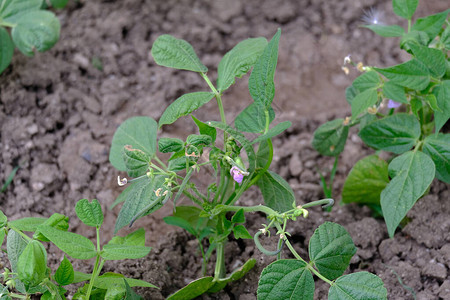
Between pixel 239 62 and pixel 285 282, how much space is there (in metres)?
0.64

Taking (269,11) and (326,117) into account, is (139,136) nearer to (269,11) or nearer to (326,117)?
(326,117)

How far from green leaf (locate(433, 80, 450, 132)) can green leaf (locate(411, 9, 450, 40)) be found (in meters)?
0.19

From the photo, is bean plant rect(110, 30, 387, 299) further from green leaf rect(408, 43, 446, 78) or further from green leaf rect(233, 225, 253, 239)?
green leaf rect(408, 43, 446, 78)

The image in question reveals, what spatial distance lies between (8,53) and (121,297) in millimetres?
1241

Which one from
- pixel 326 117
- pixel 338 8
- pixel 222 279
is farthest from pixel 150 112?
pixel 338 8

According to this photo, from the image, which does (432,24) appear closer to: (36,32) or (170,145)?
(170,145)

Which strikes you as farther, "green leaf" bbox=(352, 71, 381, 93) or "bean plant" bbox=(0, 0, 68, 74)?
"bean plant" bbox=(0, 0, 68, 74)

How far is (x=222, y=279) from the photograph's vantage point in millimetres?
1776

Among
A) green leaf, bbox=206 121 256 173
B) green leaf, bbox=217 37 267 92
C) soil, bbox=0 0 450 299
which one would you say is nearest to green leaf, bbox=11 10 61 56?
soil, bbox=0 0 450 299

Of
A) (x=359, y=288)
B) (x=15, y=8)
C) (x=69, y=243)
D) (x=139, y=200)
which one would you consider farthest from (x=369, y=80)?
(x=15, y=8)

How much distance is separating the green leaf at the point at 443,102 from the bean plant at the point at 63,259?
37.2 inches

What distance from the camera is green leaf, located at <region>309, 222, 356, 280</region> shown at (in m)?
1.55

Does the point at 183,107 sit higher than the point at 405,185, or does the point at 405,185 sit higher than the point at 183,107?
the point at 183,107

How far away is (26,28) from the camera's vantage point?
2.30m
